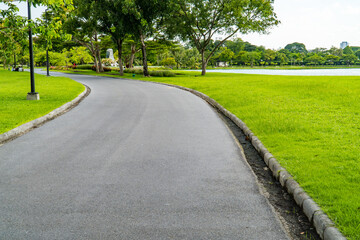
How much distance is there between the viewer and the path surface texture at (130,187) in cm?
329

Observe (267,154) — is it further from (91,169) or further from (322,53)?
(322,53)

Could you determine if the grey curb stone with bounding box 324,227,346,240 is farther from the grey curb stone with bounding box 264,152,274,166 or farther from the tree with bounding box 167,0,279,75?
the tree with bounding box 167,0,279,75

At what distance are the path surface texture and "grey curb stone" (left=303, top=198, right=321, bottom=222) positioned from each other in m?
0.40

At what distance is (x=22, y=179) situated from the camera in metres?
4.73

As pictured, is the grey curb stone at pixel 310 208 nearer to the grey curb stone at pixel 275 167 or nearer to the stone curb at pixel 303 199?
the stone curb at pixel 303 199

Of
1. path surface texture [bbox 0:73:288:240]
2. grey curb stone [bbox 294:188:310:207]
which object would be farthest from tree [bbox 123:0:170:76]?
grey curb stone [bbox 294:188:310:207]

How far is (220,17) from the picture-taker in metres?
42.8

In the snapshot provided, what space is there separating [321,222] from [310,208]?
348 millimetres

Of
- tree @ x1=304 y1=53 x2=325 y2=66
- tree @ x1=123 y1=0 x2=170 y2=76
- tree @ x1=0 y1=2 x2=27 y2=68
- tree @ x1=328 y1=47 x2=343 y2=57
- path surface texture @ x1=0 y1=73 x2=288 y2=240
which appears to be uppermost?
tree @ x1=328 y1=47 x2=343 y2=57

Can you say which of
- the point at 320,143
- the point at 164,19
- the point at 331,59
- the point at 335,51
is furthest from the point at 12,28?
the point at 335,51

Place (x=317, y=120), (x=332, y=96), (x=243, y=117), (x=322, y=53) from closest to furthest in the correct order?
(x=317, y=120)
(x=243, y=117)
(x=332, y=96)
(x=322, y=53)

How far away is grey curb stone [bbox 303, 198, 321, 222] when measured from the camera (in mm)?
3488

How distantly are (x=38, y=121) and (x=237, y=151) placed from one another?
20.1 ft

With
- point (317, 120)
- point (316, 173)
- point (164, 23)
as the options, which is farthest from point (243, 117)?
point (164, 23)
